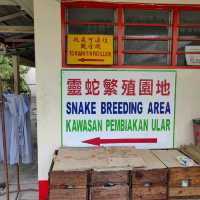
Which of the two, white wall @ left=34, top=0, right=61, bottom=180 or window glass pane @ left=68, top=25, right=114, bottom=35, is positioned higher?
window glass pane @ left=68, top=25, right=114, bottom=35

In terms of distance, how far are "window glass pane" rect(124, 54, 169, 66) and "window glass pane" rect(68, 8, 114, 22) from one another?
0.47m

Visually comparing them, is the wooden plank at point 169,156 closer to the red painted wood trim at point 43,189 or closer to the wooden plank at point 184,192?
the wooden plank at point 184,192

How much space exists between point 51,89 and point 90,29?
804 millimetres

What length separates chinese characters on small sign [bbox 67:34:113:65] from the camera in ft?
9.92

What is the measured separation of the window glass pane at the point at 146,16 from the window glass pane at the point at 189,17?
175mm

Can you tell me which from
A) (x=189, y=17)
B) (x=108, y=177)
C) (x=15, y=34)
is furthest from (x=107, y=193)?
(x=15, y=34)

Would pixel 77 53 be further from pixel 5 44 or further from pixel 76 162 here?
pixel 5 44

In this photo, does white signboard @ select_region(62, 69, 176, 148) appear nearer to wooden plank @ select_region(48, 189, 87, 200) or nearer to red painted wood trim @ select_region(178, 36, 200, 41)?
red painted wood trim @ select_region(178, 36, 200, 41)

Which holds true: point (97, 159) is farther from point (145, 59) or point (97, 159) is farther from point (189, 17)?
point (189, 17)

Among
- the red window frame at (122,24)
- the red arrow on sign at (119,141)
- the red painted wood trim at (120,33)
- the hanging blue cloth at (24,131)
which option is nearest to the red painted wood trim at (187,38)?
the red window frame at (122,24)

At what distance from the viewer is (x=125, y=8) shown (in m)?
3.07

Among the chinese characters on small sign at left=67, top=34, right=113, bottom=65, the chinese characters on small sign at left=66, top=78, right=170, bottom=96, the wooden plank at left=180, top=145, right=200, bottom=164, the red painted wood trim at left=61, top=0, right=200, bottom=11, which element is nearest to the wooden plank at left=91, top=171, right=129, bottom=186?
the wooden plank at left=180, top=145, right=200, bottom=164

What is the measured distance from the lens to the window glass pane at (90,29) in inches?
120

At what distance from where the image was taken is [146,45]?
3.16m
